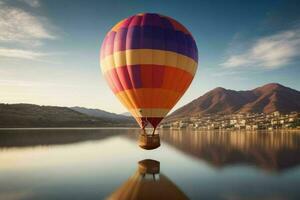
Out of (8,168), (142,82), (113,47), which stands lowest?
(8,168)

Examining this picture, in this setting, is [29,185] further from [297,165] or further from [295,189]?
[297,165]

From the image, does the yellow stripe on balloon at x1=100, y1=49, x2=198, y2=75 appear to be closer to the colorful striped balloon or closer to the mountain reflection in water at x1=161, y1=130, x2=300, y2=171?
the colorful striped balloon

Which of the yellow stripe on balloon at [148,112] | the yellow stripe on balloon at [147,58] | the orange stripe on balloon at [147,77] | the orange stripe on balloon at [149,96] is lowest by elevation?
the yellow stripe on balloon at [148,112]

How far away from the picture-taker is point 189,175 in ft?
76.1

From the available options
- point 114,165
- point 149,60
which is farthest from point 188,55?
point 114,165

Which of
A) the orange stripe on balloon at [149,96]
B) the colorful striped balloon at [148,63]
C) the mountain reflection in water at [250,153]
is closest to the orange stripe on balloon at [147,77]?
the colorful striped balloon at [148,63]

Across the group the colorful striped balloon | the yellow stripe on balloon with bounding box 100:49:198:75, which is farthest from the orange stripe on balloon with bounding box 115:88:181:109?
the yellow stripe on balloon with bounding box 100:49:198:75

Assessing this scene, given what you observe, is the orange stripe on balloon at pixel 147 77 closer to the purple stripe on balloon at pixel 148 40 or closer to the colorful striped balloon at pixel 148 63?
the colorful striped balloon at pixel 148 63

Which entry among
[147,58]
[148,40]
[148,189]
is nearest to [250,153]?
Answer: [147,58]

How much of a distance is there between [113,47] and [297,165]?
75.2ft

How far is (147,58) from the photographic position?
2409 cm

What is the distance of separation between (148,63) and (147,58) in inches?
18.6

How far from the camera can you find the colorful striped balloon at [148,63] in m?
24.2

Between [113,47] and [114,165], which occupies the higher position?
[113,47]
